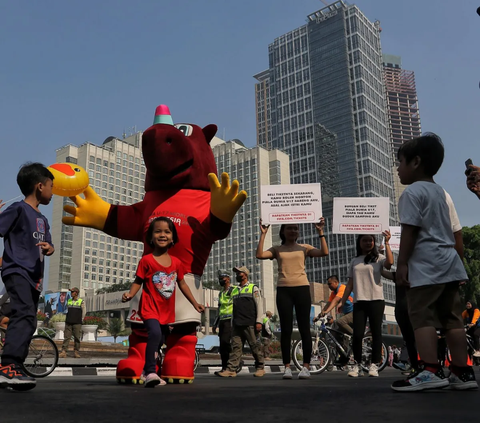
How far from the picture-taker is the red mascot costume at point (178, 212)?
4.91 meters

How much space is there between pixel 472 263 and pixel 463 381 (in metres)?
33.1

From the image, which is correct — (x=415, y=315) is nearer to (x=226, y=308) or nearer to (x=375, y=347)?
(x=375, y=347)

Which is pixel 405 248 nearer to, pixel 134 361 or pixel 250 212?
pixel 134 361

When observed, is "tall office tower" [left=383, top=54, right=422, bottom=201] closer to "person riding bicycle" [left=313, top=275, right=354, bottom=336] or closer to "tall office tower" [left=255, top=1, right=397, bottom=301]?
"tall office tower" [left=255, top=1, right=397, bottom=301]

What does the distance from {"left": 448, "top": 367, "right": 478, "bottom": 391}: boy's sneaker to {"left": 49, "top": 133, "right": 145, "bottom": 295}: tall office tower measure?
318 feet

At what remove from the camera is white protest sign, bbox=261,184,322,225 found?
23.4 feet

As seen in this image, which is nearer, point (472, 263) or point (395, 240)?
point (395, 240)

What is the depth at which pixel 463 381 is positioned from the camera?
11.4 feet

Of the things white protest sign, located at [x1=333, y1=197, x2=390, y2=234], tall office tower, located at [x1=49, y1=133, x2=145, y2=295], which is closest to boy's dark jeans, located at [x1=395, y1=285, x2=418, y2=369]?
white protest sign, located at [x1=333, y1=197, x2=390, y2=234]

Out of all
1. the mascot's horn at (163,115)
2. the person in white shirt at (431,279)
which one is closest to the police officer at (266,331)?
the mascot's horn at (163,115)

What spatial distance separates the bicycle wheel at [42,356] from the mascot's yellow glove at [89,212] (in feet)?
7.37

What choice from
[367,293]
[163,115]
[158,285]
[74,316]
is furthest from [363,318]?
[74,316]

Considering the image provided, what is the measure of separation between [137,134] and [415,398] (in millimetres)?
117845

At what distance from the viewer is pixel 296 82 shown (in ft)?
359
